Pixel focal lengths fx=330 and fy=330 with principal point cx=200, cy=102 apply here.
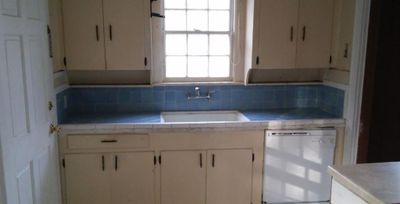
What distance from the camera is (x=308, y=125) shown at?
2.87m

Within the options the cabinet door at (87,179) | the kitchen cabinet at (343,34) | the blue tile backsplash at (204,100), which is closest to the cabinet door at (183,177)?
the cabinet door at (87,179)

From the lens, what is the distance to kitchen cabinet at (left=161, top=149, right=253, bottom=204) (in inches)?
109

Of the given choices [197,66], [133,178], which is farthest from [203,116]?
[133,178]

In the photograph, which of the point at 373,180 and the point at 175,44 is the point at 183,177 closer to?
the point at 175,44

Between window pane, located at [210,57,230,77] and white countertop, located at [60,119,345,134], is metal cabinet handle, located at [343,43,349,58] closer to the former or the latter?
white countertop, located at [60,119,345,134]

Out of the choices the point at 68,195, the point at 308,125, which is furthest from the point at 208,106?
the point at 68,195

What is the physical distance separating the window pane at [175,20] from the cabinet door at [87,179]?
4.38ft

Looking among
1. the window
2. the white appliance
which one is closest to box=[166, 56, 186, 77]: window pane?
the window

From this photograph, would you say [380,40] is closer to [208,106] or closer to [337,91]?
[337,91]

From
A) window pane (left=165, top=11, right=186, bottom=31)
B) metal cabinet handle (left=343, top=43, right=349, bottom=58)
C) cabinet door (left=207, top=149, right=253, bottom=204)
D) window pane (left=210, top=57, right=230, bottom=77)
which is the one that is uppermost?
window pane (left=165, top=11, right=186, bottom=31)

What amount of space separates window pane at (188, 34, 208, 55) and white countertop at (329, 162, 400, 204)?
1.94 metres

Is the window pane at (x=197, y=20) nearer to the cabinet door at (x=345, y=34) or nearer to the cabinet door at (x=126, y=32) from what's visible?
the cabinet door at (x=126, y=32)

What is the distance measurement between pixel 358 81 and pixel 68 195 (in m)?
2.64

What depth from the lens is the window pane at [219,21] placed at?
10.4 ft
